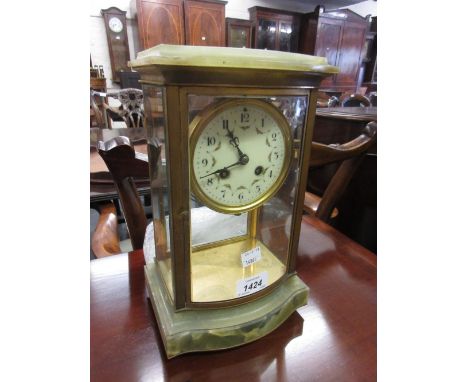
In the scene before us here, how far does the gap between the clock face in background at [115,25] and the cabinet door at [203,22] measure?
0.97m

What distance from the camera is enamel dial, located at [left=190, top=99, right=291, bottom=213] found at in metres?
0.40

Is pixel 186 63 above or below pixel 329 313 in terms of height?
above

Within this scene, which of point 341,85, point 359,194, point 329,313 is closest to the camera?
point 329,313

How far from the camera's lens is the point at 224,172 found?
438mm

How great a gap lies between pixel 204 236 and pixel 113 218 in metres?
0.40

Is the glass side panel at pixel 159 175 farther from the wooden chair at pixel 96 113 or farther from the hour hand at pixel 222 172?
the wooden chair at pixel 96 113

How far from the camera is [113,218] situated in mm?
891

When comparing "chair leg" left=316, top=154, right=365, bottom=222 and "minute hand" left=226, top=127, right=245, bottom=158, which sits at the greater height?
"minute hand" left=226, top=127, right=245, bottom=158

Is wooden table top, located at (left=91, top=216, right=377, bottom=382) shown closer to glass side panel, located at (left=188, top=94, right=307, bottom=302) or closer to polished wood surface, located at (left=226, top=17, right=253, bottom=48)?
glass side panel, located at (left=188, top=94, right=307, bottom=302)

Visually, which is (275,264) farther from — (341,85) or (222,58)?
(341,85)

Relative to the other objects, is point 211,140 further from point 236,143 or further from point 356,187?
point 356,187

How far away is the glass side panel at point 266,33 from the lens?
205 inches

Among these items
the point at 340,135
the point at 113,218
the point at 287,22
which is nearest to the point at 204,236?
the point at 113,218

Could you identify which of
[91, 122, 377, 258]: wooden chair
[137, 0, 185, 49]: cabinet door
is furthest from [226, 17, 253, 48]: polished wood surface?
[91, 122, 377, 258]: wooden chair
